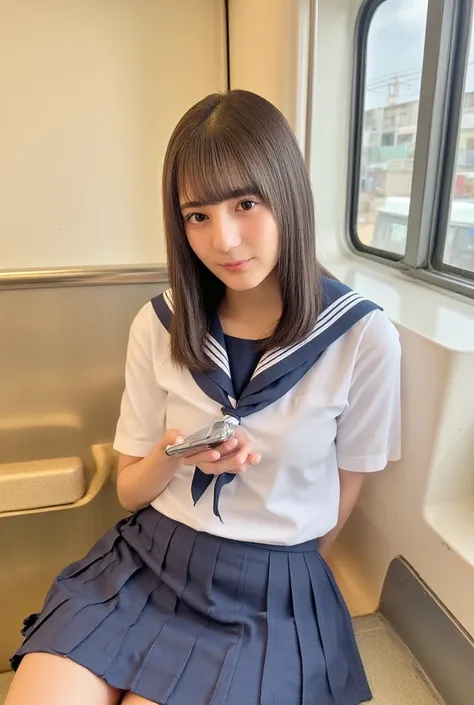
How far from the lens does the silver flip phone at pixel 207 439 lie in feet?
2.48

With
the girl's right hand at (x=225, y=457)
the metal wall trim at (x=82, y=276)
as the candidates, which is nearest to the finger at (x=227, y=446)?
the girl's right hand at (x=225, y=457)

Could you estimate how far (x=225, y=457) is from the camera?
0.82 metres

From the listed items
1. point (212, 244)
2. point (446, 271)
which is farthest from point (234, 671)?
point (446, 271)

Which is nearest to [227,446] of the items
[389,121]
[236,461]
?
[236,461]

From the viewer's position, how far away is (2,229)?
143 centimetres

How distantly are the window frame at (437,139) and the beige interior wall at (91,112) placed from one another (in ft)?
1.42

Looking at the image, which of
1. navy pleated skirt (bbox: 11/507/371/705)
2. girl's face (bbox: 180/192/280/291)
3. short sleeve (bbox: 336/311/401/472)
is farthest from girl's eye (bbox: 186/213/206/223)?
navy pleated skirt (bbox: 11/507/371/705)

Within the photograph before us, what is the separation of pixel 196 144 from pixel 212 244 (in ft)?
0.45

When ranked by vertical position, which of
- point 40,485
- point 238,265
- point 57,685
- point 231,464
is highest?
point 238,265

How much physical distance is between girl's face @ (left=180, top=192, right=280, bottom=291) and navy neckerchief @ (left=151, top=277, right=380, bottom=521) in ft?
0.38

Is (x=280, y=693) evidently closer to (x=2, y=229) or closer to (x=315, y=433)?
(x=315, y=433)

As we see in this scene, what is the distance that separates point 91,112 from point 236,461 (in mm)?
994

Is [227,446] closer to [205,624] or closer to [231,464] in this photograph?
[231,464]

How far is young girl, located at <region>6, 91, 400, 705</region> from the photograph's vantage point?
812mm
